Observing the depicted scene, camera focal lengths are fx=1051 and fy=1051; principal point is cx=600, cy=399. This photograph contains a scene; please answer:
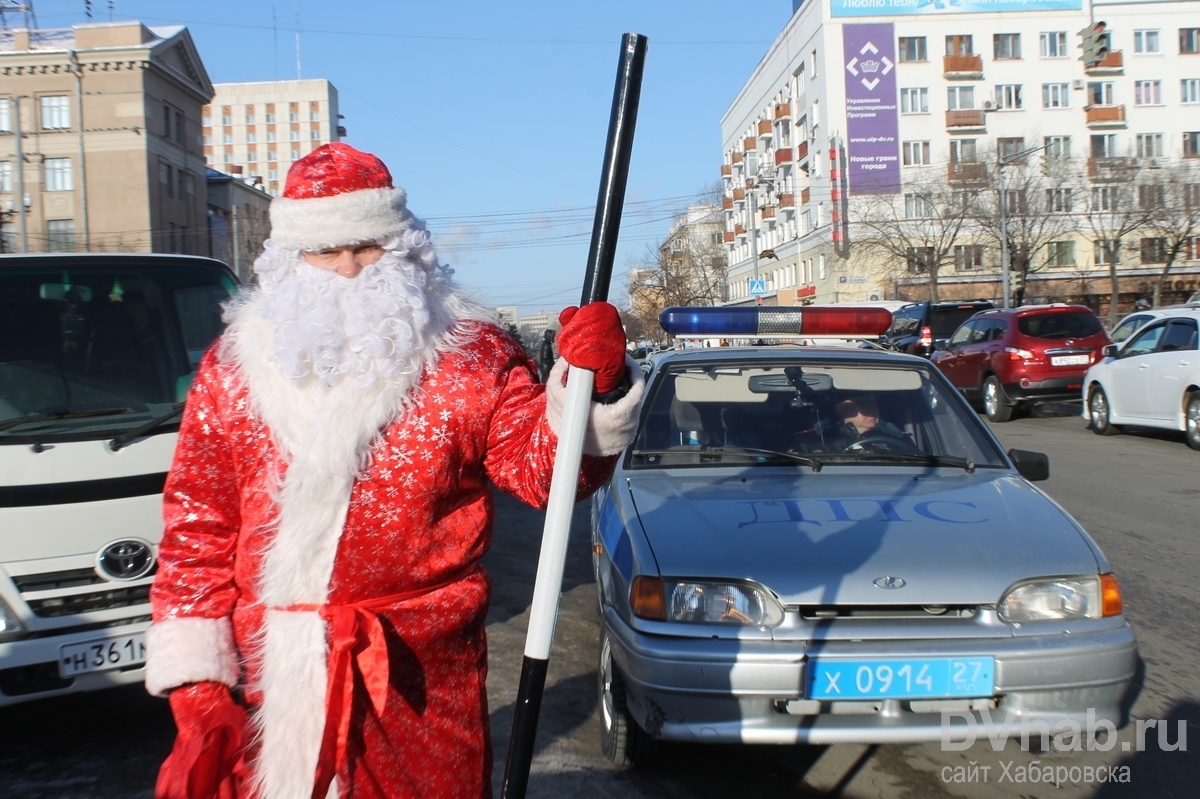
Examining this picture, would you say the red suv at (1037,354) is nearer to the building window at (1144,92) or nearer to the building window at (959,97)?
the building window at (959,97)

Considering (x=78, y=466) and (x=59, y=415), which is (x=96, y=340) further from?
(x=78, y=466)

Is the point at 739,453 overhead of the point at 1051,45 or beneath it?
beneath

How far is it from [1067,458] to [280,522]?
11993 mm

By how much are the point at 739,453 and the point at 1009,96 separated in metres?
63.2

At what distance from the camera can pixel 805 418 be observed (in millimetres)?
4934

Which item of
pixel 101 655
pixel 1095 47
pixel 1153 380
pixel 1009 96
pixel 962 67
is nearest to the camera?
pixel 101 655

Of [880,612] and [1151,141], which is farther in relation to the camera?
[1151,141]

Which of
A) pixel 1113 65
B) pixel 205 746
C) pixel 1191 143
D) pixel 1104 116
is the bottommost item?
pixel 205 746

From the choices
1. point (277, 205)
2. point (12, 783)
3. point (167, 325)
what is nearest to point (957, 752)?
point (277, 205)

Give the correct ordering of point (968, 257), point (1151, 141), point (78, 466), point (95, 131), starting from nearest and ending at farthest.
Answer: point (78, 466) < point (95, 131) < point (968, 257) < point (1151, 141)

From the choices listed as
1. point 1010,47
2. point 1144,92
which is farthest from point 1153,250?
point 1010,47

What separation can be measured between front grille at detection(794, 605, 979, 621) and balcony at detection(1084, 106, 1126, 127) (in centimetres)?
6540

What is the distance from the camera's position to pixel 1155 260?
2152 inches

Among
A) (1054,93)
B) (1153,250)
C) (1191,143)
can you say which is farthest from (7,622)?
(1191,143)
